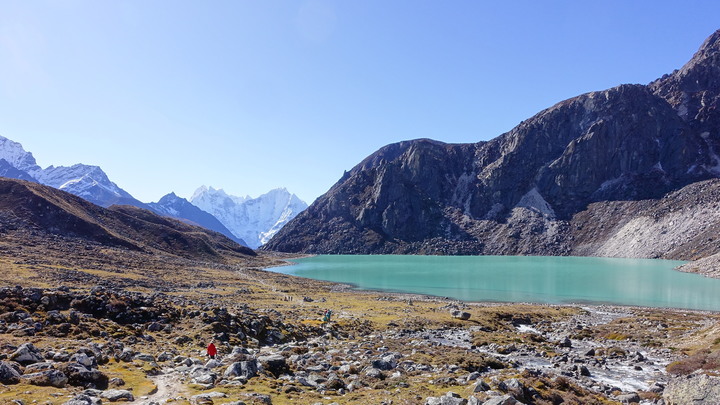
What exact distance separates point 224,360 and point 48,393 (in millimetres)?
8153

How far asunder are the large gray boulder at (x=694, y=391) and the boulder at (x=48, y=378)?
79.9 feet

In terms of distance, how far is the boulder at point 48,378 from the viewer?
13.8 metres

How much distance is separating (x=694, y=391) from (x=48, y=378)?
987 inches

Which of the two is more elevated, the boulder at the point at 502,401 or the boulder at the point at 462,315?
the boulder at the point at 502,401

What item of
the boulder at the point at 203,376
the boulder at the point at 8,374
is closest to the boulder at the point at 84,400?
the boulder at the point at 8,374

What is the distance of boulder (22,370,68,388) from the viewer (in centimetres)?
1382

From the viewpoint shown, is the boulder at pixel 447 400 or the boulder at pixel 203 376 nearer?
the boulder at pixel 447 400

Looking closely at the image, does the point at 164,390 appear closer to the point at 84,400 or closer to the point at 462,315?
the point at 84,400

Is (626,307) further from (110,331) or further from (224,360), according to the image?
(110,331)

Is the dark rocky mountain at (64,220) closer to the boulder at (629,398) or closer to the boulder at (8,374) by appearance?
the boulder at (8,374)

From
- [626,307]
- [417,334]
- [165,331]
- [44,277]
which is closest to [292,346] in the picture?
[165,331]

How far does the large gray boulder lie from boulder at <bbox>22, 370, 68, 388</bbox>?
959 inches

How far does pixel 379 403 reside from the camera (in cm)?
1534

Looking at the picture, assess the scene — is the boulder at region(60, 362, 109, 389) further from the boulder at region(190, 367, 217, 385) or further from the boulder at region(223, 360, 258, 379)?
the boulder at region(223, 360, 258, 379)
